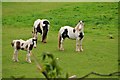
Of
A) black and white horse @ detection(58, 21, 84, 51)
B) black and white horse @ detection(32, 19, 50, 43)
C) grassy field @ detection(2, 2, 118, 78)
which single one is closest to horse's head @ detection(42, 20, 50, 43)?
black and white horse @ detection(32, 19, 50, 43)

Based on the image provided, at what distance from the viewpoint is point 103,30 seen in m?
15.5

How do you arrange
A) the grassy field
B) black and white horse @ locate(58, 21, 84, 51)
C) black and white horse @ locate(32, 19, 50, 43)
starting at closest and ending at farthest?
the grassy field → black and white horse @ locate(58, 21, 84, 51) → black and white horse @ locate(32, 19, 50, 43)

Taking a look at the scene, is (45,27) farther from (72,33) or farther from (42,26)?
(72,33)

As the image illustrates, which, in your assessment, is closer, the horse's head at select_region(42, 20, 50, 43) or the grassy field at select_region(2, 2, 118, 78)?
the grassy field at select_region(2, 2, 118, 78)

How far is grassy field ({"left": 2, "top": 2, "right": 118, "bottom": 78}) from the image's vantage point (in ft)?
28.4

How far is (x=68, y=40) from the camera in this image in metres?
12.8

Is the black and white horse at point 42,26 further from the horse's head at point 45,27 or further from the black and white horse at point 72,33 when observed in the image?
the black and white horse at point 72,33

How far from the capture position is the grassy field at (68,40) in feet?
28.4

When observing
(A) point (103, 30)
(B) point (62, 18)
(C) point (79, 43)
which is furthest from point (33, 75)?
(B) point (62, 18)

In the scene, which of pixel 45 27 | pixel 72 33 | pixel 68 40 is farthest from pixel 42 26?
pixel 72 33

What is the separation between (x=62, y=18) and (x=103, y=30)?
3059mm

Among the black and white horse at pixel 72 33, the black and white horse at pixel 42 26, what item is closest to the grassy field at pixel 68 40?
the black and white horse at pixel 72 33

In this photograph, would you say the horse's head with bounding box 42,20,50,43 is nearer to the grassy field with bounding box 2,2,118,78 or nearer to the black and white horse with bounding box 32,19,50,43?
the black and white horse with bounding box 32,19,50,43

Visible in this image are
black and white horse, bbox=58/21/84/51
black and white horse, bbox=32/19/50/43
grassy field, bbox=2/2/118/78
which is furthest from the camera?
black and white horse, bbox=32/19/50/43
